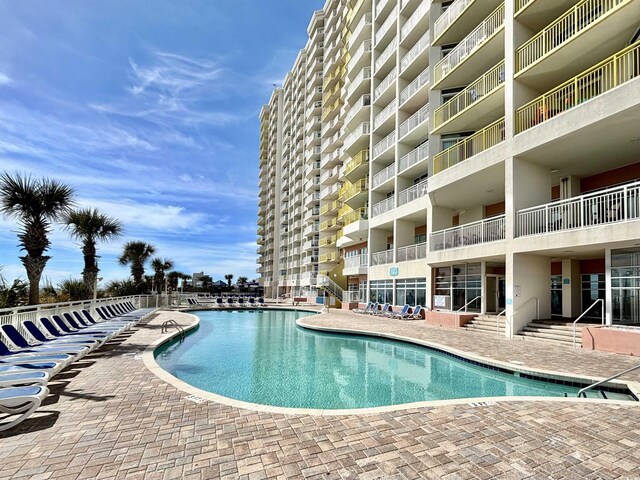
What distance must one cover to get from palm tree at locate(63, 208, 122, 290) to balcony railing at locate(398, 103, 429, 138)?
18.7 m

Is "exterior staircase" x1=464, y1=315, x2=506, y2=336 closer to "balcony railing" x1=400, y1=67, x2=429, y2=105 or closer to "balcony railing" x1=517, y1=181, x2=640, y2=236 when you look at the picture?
"balcony railing" x1=517, y1=181, x2=640, y2=236

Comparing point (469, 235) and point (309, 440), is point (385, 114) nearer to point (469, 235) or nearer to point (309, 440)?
point (469, 235)

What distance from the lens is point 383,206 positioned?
25453 mm

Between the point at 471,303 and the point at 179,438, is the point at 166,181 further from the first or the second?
the point at 179,438

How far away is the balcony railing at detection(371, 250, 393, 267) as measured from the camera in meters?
24.2

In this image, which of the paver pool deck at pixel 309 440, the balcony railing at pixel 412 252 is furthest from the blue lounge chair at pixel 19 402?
the balcony railing at pixel 412 252

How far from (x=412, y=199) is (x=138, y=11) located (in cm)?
1668

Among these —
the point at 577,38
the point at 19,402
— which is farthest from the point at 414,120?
the point at 19,402

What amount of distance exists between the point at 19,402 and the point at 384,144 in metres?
25.0

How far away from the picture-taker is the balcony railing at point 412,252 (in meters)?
20.5

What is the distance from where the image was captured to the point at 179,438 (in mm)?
3955

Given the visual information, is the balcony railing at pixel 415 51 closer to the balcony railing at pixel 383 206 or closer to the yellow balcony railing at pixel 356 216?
the balcony railing at pixel 383 206

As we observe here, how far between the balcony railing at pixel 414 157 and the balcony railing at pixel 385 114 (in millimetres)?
4268

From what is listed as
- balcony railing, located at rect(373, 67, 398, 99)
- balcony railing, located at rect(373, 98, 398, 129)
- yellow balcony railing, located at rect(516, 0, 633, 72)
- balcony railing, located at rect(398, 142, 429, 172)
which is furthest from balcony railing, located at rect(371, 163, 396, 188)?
yellow balcony railing, located at rect(516, 0, 633, 72)
